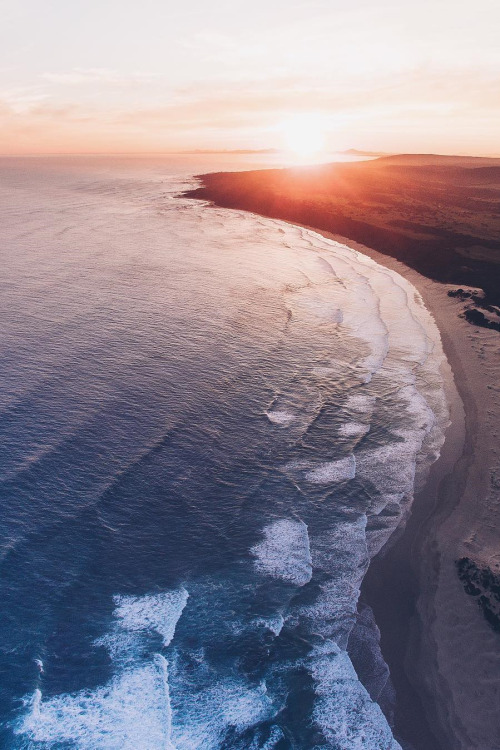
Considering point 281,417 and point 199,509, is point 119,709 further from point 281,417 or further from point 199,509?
point 281,417

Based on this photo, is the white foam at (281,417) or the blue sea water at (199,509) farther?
the white foam at (281,417)

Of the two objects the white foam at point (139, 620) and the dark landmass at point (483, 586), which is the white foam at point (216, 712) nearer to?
the white foam at point (139, 620)

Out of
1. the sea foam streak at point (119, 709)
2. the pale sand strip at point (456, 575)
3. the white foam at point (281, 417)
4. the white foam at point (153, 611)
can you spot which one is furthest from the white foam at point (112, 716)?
the white foam at point (281, 417)

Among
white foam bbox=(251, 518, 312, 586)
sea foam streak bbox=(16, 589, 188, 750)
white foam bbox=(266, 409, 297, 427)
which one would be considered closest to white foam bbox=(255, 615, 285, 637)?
white foam bbox=(251, 518, 312, 586)

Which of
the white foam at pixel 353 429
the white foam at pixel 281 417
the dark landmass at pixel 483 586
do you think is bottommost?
the white foam at pixel 353 429

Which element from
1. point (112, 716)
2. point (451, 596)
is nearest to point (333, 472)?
point (451, 596)

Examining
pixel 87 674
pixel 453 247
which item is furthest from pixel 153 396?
pixel 453 247
